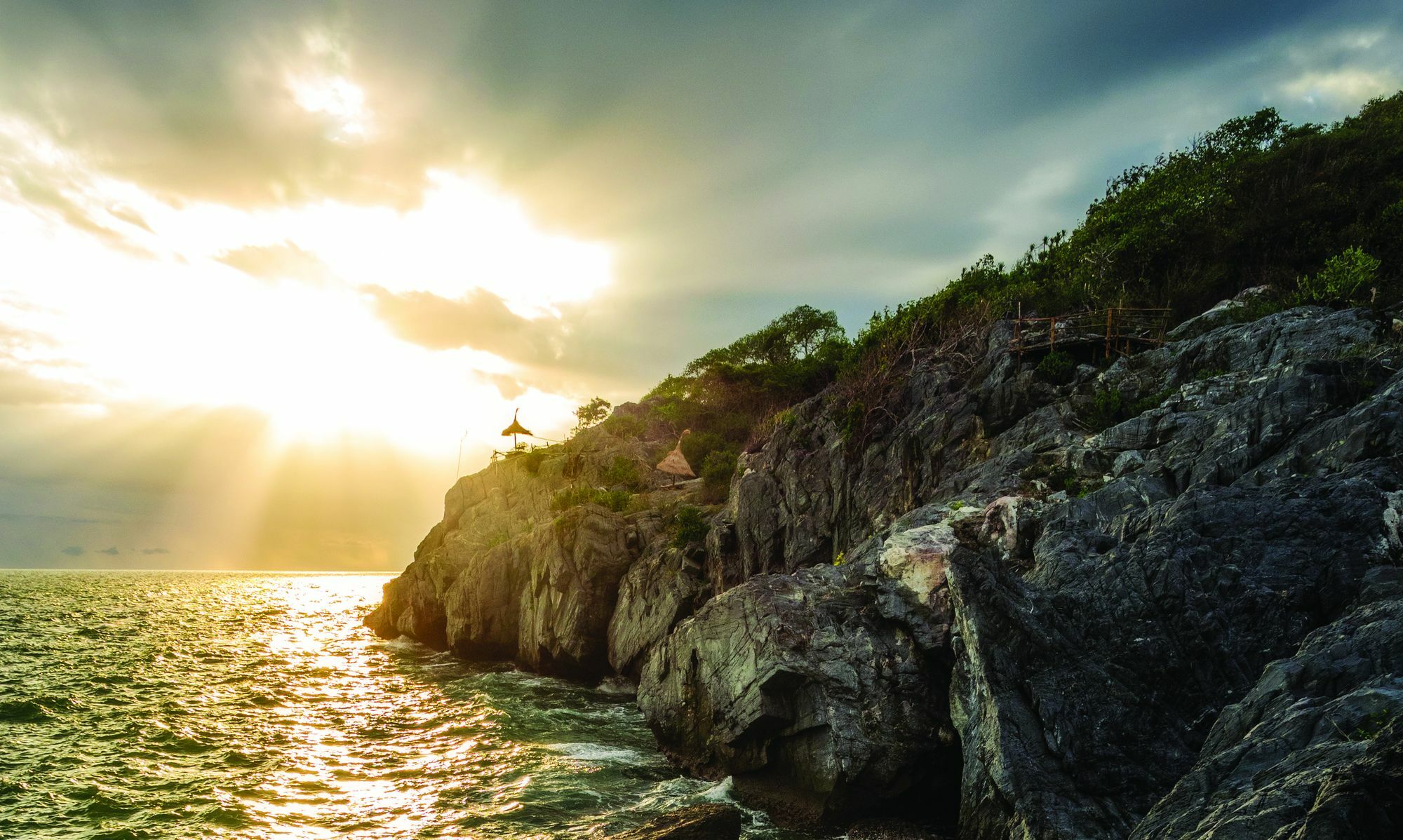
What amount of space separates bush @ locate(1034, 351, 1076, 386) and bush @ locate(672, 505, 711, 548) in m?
17.8

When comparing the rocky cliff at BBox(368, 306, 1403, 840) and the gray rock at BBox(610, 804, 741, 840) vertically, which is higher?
the rocky cliff at BBox(368, 306, 1403, 840)

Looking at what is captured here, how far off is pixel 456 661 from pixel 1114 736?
37.2 meters

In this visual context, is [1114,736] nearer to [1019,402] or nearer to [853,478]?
[1019,402]

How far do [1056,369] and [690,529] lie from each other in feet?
63.0

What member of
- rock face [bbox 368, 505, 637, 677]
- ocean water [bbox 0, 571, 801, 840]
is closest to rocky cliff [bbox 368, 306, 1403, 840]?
ocean water [bbox 0, 571, 801, 840]

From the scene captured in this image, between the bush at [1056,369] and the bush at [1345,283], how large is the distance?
7.44 m

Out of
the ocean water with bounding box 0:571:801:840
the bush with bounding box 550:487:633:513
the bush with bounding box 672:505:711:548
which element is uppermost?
the bush with bounding box 550:487:633:513

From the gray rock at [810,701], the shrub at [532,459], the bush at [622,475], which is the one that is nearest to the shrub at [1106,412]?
the gray rock at [810,701]

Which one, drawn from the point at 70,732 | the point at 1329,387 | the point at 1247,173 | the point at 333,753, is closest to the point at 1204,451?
the point at 1329,387

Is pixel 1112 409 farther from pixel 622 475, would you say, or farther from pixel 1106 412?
pixel 622 475

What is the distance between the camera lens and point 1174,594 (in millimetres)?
11789

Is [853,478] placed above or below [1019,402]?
below

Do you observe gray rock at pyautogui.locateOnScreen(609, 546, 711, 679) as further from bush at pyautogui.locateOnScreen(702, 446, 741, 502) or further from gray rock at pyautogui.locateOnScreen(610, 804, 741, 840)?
gray rock at pyautogui.locateOnScreen(610, 804, 741, 840)

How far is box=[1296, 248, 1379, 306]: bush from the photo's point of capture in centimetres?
2020
